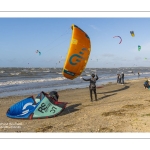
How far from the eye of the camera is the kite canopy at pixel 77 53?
11258 mm

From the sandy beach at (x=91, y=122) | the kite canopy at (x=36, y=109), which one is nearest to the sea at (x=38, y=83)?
the sandy beach at (x=91, y=122)

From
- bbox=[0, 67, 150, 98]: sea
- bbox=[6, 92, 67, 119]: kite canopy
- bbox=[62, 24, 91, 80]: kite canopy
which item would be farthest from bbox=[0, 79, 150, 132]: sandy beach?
bbox=[0, 67, 150, 98]: sea

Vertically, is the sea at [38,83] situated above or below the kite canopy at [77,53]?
below

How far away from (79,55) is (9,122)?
527cm

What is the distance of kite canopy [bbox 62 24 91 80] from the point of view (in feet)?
36.9

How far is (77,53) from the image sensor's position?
11.3 m

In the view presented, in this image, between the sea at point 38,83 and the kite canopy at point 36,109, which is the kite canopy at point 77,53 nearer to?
the sea at point 38,83

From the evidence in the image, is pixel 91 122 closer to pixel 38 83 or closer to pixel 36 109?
pixel 36 109

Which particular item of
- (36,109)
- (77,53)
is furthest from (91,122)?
(77,53)
